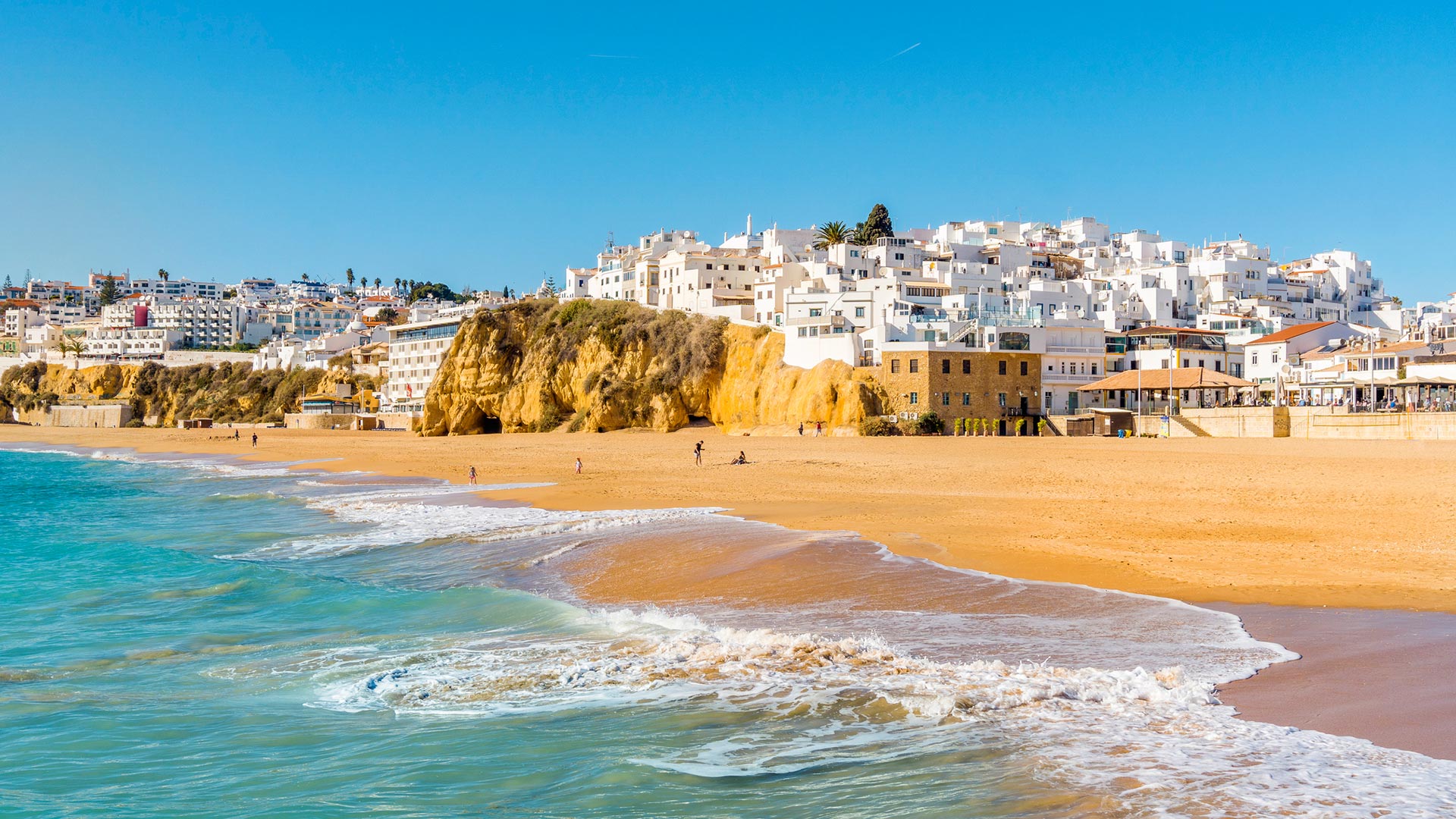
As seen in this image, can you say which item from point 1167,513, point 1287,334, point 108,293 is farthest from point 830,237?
point 108,293

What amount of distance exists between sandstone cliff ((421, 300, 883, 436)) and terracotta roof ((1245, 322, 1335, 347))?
22312 mm

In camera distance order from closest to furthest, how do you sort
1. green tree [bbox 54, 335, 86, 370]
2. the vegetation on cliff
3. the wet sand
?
the wet sand < the vegetation on cliff < green tree [bbox 54, 335, 86, 370]

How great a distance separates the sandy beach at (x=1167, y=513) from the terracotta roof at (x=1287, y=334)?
737 inches

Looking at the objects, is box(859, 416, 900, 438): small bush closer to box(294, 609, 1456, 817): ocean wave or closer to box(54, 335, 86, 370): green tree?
box(294, 609, 1456, 817): ocean wave

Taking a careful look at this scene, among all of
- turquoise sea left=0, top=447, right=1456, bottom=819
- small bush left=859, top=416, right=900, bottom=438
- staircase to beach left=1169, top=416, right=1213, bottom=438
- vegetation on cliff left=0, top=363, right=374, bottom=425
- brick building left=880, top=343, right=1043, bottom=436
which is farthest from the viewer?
vegetation on cliff left=0, top=363, right=374, bottom=425

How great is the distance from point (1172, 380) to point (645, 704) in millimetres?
40647

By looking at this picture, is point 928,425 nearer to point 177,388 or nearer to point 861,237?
point 861,237

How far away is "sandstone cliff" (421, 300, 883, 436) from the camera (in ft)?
147

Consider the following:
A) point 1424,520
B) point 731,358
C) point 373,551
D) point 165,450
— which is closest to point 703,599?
point 373,551

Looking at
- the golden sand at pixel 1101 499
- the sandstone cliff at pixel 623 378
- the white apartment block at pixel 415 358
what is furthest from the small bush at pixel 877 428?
the white apartment block at pixel 415 358

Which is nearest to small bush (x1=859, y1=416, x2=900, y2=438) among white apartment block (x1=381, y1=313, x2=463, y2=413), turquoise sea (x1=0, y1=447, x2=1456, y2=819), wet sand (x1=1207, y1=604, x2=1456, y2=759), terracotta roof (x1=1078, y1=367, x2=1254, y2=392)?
terracotta roof (x1=1078, y1=367, x2=1254, y2=392)

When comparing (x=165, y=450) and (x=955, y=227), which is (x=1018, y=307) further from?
(x=165, y=450)

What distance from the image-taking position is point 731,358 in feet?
162

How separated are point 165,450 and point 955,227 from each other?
61.3 m
